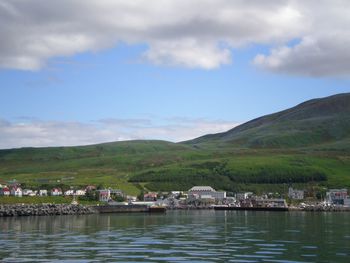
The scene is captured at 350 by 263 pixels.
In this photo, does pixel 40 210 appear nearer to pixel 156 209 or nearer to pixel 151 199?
pixel 156 209

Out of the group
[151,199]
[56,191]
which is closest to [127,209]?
[56,191]

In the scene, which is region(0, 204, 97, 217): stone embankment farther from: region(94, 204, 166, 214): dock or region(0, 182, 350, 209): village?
region(0, 182, 350, 209): village

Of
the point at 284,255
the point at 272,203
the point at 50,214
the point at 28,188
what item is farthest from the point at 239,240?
the point at 28,188

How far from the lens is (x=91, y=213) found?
12244cm

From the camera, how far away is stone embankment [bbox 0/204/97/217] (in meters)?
107

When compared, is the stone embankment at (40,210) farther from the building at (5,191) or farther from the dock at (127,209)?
the building at (5,191)

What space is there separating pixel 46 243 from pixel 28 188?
150 m

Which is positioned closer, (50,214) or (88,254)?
(88,254)

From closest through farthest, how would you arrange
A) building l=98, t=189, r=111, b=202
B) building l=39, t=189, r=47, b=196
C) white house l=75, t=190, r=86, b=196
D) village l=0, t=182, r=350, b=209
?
village l=0, t=182, r=350, b=209 < building l=98, t=189, r=111, b=202 < building l=39, t=189, r=47, b=196 < white house l=75, t=190, r=86, b=196

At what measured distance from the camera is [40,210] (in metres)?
112

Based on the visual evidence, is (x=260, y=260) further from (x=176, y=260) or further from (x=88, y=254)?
(x=88, y=254)

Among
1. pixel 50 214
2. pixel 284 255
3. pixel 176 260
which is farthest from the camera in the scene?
pixel 50 214

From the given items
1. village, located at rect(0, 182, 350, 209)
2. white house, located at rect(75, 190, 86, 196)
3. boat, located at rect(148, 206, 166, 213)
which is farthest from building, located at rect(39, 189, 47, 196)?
boat, located at rect(148, 206, 166, 213)

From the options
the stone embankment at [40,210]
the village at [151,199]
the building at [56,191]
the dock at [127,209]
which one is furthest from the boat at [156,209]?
the building at [56,191]
